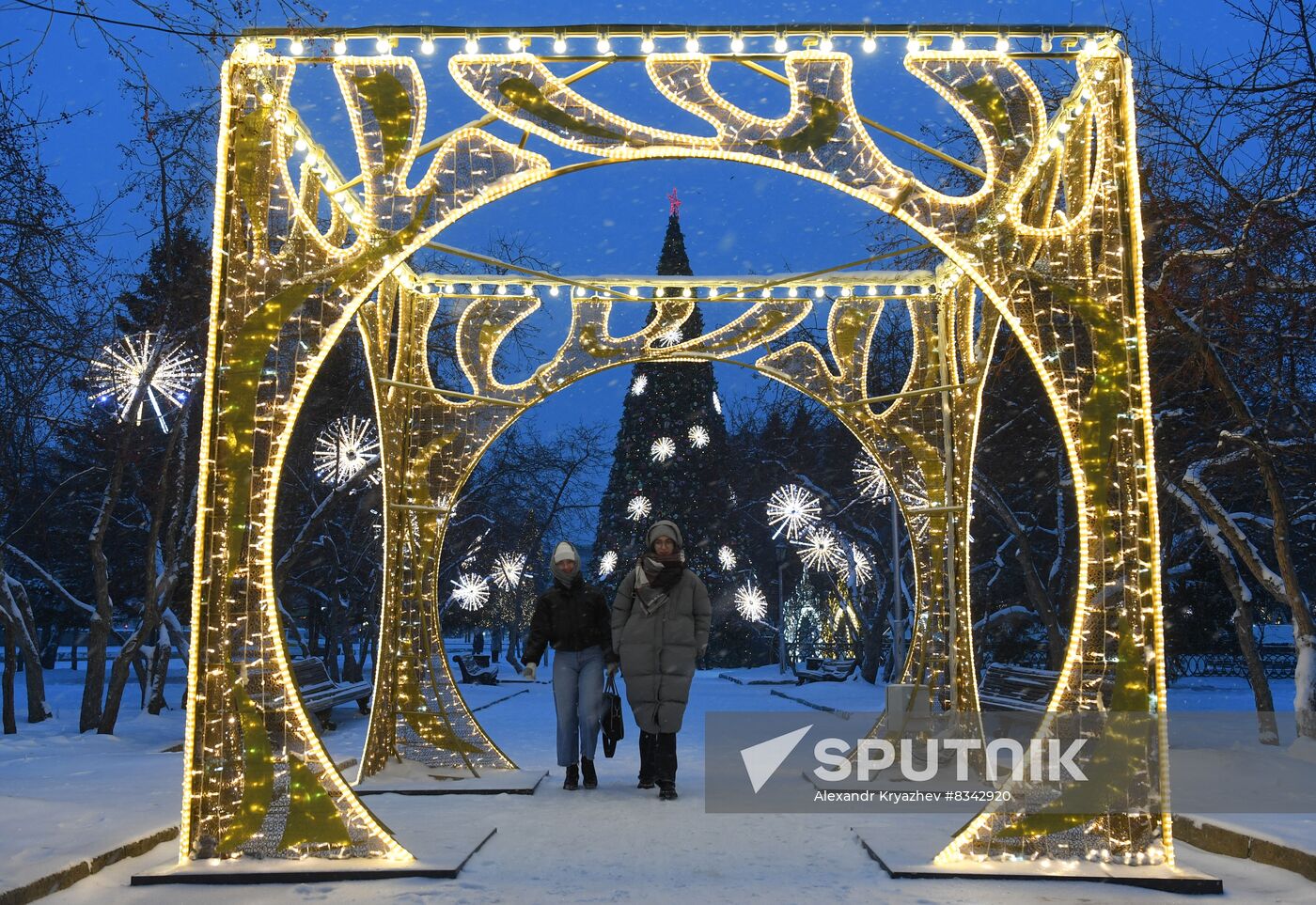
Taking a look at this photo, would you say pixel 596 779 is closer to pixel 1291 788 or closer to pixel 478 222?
pixel 1291 788

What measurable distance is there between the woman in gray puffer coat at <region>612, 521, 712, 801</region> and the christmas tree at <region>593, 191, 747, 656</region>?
25290 millimetres

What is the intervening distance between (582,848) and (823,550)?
56.9ft

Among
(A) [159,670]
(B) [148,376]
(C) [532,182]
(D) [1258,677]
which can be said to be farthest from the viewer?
(A) [159,670]

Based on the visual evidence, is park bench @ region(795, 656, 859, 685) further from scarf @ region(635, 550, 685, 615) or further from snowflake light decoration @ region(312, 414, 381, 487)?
scarf @ region(635, 550, 685, 615)

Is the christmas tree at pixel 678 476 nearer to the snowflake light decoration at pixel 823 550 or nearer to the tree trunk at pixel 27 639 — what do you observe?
the snowflake light decoration at pixel 823 550

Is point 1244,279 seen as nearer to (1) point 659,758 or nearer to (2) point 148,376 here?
(1) point 659,758

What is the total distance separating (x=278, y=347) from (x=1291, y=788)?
7.45 meters

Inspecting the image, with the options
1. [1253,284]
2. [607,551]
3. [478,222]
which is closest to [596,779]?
[1253,284]

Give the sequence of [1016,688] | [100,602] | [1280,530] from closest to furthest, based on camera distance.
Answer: [1280,530] < [1016,688] < [100,602]

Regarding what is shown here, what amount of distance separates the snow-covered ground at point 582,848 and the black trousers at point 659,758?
165 mm

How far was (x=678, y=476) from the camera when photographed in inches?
1361

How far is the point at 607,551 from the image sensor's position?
34.6 m

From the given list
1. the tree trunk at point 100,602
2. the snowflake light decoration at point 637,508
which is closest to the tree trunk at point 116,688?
the tree trunk at point 100,602

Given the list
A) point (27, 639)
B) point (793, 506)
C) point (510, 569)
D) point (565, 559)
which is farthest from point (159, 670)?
point (793, 506)
